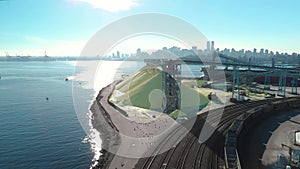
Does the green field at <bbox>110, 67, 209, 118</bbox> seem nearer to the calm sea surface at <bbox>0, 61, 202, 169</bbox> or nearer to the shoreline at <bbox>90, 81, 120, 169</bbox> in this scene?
the shoreline at <bbox>90, 81, 120, 169</bbox>

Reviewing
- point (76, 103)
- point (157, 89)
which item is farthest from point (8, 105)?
point (157, 89)

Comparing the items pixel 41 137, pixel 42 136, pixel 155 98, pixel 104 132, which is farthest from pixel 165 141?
pixel 155 98

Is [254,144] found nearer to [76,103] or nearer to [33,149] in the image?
[33,149]

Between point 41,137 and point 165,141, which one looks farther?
point 41,137

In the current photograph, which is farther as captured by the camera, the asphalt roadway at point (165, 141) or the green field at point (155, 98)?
the green field at point (155, 98)

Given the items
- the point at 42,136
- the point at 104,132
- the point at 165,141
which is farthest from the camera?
the point at 104,132

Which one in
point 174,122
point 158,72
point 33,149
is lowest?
point 33,149

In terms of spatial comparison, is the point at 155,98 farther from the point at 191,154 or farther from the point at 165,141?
the point at 191,154

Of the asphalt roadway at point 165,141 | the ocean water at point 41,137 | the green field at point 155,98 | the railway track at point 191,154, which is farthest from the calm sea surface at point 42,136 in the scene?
the green field at point 155,98

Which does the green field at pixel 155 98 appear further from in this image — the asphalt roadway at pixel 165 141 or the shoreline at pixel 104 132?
the shoreline at pixel 104 132

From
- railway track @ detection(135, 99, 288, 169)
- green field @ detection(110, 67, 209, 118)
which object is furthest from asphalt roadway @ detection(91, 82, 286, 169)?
green field @ detection(110, 67, 209, 118)

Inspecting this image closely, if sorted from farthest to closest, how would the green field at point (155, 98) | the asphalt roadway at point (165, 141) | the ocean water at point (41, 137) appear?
the green field at point (155, 98), the ocean water at point (41, 137), the asphalt roadway at point (165, 141)
